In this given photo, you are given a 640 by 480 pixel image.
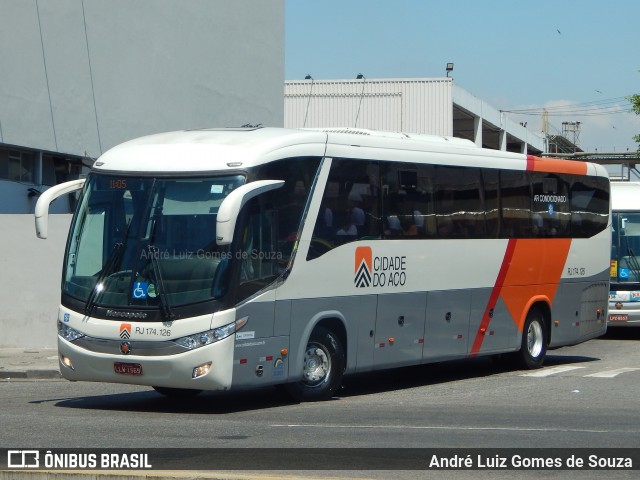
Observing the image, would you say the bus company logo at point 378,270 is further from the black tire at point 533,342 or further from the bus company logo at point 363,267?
the black tire at point 533,342

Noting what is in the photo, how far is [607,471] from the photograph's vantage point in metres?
9.30

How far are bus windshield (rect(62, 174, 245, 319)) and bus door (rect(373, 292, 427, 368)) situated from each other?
10.9 ft

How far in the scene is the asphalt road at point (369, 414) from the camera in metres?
10.7

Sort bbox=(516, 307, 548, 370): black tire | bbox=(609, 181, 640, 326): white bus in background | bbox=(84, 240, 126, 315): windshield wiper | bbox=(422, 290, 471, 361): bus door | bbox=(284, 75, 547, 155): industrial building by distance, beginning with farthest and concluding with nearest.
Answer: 1. bbox=(284, 75, 547, 155): industrial building
2. bbox=(609, 181, 640, 326): white bus in background
3. bbox=(516, 307, 548, 370): black tire
4. bbox=(422, 290, 471, 361): bus door
5. bbox=(84, 240, 126, 315): windshield wiper

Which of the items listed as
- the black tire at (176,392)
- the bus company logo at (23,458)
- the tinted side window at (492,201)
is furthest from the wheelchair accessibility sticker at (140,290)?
the tinted side window at (492,201)

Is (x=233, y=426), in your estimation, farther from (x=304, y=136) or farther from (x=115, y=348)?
(x=304, y=136)

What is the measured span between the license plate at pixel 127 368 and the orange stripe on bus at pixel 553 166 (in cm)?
842

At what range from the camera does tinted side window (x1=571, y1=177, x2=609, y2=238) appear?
1994 centimetres

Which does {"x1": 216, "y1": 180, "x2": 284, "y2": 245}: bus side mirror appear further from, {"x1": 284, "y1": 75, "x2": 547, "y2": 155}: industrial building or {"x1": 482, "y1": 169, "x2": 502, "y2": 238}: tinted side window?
{"x1": 284, "y1": 75, "x2": 547, "y2": 155}: industrial building

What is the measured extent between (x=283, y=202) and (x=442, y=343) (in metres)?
4.25

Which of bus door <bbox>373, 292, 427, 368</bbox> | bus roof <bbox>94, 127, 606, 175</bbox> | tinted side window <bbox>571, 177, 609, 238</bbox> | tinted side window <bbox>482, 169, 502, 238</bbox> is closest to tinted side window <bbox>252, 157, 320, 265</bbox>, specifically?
bus roof <bbox>94, 127, 606, 175</bbox>

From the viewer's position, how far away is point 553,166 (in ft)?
63.7

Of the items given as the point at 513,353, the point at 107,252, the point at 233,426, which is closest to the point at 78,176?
the point at 513,353

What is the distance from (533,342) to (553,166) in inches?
118
